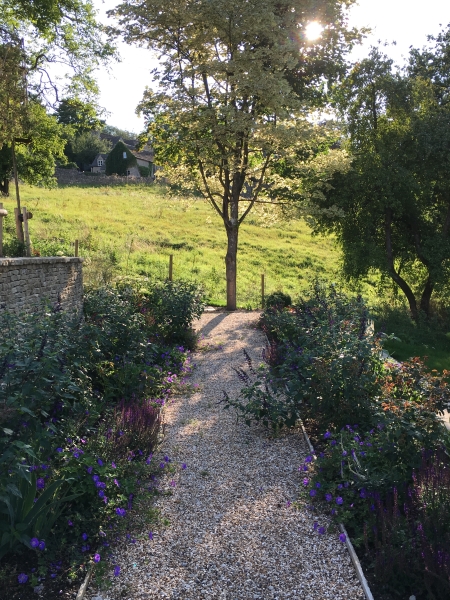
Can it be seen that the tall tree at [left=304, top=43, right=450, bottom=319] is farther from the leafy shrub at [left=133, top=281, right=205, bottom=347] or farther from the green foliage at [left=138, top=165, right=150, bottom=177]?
the green foliage at [left=138, top=165, right=150, bottom=177]

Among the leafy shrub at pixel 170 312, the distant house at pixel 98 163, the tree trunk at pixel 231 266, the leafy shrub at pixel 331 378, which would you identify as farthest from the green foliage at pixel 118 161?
the leafy shrub at pixel 331 378

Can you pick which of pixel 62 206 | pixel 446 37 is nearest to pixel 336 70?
pixel 446 37

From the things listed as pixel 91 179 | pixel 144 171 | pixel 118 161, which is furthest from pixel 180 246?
pixel 144 171

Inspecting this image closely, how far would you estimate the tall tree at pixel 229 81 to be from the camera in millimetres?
11992

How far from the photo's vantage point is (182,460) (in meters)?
4.85

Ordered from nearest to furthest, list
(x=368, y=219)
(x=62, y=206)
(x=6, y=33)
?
1. (x=6, y=33)
2. (x=368, y=219)
3. (x=62, y=206)

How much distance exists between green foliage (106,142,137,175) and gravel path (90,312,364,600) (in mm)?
49254

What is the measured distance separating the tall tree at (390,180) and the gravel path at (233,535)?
401 inches

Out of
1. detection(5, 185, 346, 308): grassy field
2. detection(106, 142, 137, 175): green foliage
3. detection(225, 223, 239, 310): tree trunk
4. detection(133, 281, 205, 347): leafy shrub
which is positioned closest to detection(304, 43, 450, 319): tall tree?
detection(5, 185, 346, 308): grassy field

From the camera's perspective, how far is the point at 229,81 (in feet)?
40.9

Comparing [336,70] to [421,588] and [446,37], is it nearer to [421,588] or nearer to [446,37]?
A: [446,37]

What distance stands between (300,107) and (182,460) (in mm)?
10740

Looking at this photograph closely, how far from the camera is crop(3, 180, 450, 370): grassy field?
50.6 ft

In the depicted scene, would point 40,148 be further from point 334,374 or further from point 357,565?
point 357,565
